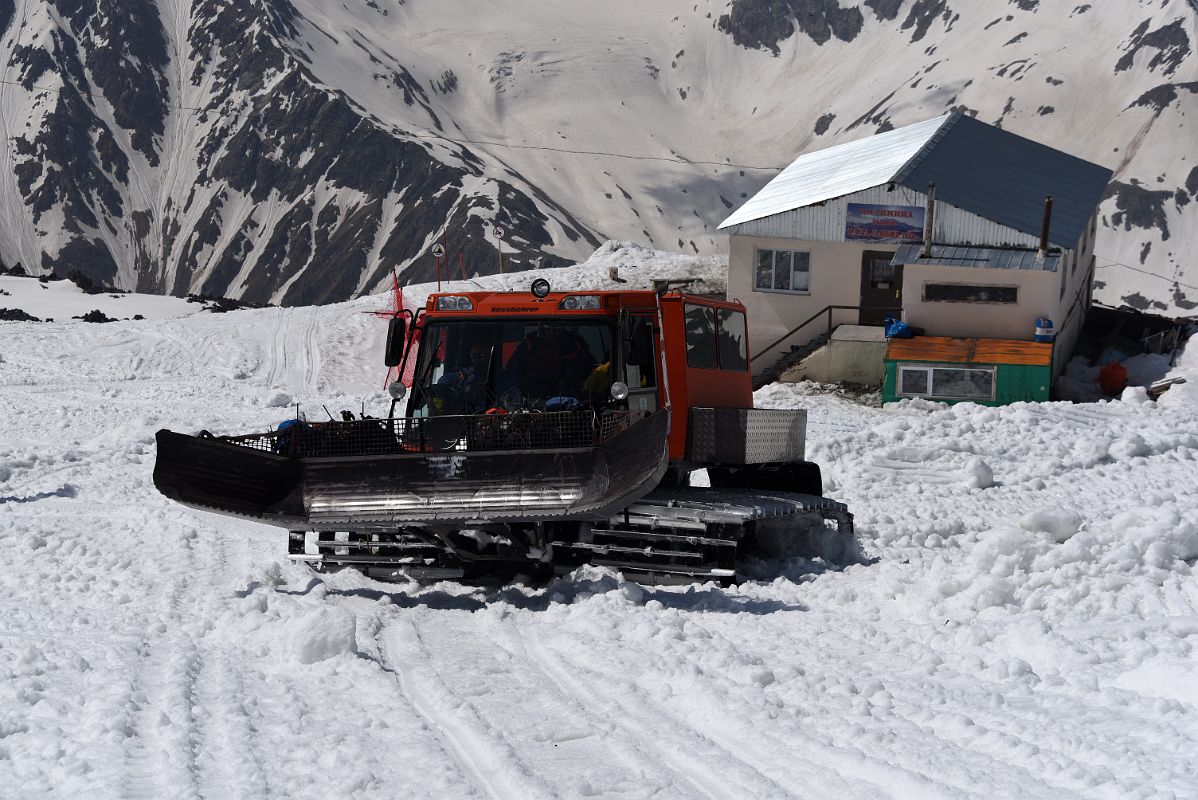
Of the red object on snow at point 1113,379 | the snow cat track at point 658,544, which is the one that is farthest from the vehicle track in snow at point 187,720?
the red object on snow at point 1113,379

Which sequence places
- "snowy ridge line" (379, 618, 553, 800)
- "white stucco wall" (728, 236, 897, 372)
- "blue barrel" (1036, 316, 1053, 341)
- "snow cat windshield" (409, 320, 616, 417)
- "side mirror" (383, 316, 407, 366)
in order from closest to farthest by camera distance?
"snowy ridge line" (379, 618, 553, 800) < "snow cat windshield" (409, 320, 616, 417) < "side mirror" (383, 316, 407, 366) < "blue barrel" (1036, 316, 1053, 341) < "white stucco wall" (728, 236, 897, 372)

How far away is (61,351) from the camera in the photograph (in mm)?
28438

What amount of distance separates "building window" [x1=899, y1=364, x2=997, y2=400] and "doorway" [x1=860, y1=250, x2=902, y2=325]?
3.14 metres

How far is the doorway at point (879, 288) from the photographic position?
30.7 m

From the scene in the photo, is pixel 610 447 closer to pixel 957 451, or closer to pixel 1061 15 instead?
pixel 957 451

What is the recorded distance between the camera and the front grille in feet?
30.4

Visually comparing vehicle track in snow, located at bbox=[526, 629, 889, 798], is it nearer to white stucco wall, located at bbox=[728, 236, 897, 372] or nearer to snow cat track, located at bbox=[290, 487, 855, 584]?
snow cat track, located at bbox=[290, 487, 855, 584]

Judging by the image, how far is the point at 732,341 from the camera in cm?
1291

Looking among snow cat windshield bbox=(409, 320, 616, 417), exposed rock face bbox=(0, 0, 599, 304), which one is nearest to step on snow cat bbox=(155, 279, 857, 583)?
snow cat windshield bbox=(409, 320, 616, 417)

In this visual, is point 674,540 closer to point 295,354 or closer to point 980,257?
point 980,257

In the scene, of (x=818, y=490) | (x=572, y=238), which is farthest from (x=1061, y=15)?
(x=818, y=490)

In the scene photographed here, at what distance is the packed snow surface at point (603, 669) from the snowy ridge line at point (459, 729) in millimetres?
18

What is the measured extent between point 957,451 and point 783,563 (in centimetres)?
692

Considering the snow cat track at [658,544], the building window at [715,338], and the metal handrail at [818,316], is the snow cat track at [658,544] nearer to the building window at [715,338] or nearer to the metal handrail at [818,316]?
the building window at [715,338]
